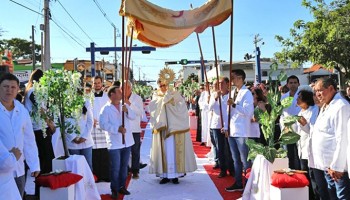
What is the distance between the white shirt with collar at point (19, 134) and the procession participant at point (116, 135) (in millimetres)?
1913

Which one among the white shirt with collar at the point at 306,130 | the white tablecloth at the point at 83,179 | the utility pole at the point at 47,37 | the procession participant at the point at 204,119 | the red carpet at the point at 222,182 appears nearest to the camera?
the white shirt with collar at the point at 306,130

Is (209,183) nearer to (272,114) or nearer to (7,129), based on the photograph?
(272,114)

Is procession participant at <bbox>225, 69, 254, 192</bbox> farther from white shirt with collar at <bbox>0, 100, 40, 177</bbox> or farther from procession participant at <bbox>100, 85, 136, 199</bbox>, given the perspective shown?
white shirt with collar at <bbox>0, 100, 40, 177</bbox>

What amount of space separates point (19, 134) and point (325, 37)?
15.0 m

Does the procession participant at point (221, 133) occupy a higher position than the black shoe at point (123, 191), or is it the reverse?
the procession participant at point (221, 133)

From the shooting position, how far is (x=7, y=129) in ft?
11.3

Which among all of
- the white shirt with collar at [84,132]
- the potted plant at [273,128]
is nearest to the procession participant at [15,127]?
the white shirt with collar at [84,132]

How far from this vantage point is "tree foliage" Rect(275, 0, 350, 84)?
15.8m

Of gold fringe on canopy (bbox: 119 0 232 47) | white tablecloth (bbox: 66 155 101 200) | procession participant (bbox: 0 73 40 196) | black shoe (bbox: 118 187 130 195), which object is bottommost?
black shoe (bbox: 118 187 130 195)

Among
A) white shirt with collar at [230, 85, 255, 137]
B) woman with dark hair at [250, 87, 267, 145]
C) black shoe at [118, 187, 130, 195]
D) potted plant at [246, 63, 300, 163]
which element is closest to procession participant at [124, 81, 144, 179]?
black shoe at [118, 187, 130, 195]

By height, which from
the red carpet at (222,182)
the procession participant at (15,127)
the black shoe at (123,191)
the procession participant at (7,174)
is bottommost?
the red carpet at (222,182)

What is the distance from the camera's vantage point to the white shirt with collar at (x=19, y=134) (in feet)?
11.3

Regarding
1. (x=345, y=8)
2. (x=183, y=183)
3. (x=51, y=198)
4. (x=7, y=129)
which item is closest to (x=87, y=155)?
(x=51, y=198)

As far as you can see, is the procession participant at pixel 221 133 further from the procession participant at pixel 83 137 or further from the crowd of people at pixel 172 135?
the procession participant at pixel 83 137
